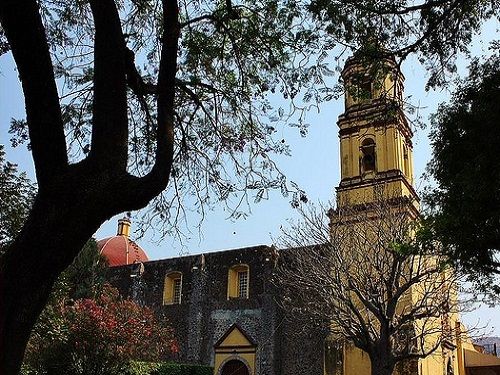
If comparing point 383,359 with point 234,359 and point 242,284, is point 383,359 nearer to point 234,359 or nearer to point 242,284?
point 234,359

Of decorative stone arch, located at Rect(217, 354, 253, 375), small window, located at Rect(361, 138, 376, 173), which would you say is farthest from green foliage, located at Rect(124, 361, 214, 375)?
small window, located at Rect(361, 138, 376, 173)

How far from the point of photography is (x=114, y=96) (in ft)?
11.3

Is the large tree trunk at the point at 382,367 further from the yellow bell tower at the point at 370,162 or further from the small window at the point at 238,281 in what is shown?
the small window at the point at 238,281

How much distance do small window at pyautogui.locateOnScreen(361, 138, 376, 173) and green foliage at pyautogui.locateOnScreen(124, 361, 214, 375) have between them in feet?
27.9

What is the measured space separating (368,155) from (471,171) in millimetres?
13474

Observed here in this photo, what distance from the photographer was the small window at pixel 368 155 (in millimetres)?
19547

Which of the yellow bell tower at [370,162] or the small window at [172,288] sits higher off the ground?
the yellow bell tower at [370,162]

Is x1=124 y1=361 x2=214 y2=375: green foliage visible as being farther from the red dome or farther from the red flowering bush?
the red dome

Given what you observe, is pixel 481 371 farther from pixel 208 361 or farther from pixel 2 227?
pixel 2 227

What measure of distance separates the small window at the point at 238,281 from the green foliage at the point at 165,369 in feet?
9.29

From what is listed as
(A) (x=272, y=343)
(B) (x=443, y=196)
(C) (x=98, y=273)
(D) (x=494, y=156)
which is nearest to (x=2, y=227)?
(B) (x=443, y=196)

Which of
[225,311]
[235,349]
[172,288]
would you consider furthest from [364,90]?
[172,288]

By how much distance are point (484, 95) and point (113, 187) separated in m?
4.45

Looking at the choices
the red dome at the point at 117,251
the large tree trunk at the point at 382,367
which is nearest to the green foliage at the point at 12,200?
the large tree trunk at the point at 382,367
